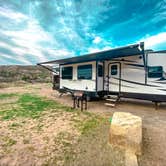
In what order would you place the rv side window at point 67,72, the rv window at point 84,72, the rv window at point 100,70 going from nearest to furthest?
the rv window at point 100,70
the rv window at point 84,72
the rv side window at point 67,72

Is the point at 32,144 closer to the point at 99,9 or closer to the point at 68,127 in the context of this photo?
the point at 68,127

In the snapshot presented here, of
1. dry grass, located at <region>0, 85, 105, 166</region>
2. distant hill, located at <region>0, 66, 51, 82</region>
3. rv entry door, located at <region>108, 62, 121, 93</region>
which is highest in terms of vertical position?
distant hill, located at <region>0, 66, 51, 82</region>

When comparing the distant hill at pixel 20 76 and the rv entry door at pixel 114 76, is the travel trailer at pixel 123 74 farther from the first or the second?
the distant hill at pixel 20 76

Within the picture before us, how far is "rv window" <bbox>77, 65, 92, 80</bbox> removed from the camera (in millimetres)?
8031

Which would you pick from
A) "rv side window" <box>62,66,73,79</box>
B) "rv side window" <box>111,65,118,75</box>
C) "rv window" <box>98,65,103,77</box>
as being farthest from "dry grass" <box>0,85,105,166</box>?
"rv side window" <box>62,66,73,79</box>

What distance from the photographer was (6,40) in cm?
1725

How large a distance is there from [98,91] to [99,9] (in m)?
6.32

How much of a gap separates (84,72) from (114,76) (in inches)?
75.0

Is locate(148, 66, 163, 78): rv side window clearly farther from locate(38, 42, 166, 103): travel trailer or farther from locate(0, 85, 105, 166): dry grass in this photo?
locate(0, 85, 105, 166): dry grass

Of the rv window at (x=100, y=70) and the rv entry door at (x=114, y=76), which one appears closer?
the rv entry door at (x=114, y=76)

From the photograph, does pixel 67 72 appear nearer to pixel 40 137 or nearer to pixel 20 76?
pixel 40 137

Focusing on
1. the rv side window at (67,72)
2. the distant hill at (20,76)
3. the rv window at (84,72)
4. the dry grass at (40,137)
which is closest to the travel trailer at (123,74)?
the rv window at (84,72)

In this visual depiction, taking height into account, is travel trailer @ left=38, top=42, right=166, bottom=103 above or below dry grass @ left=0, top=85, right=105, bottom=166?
above

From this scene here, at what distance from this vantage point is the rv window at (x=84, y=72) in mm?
8031
